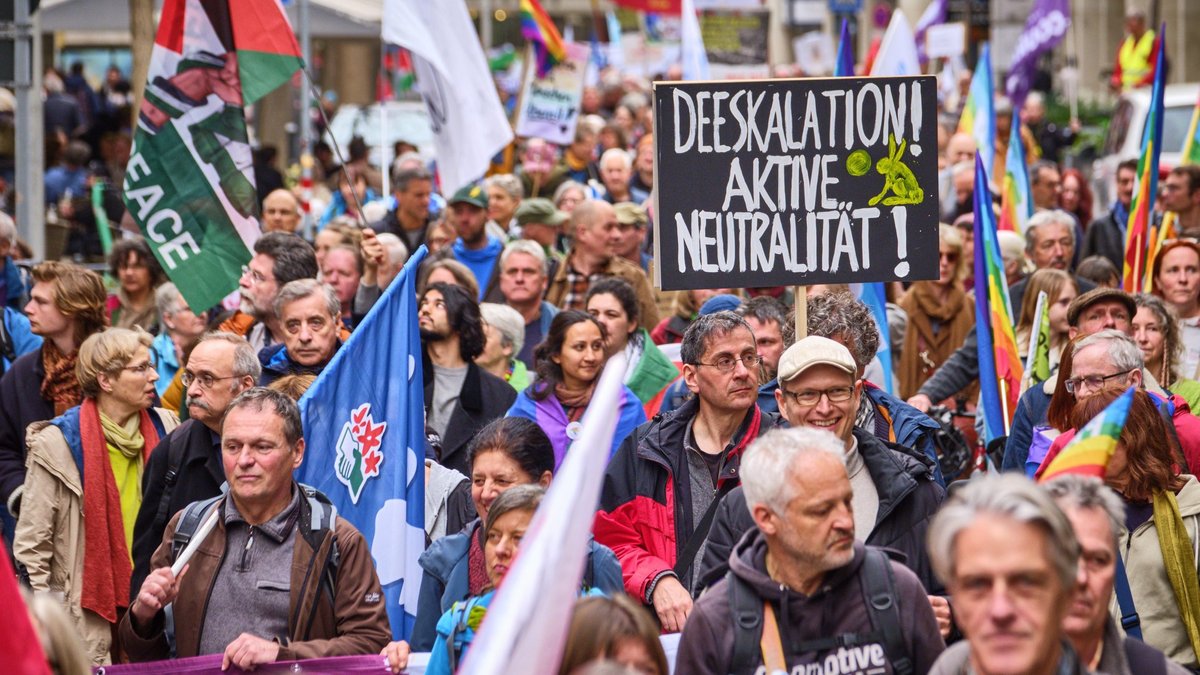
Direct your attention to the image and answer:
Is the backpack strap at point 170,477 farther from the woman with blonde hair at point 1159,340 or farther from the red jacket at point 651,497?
the woman with blonde hair at point 1159,340

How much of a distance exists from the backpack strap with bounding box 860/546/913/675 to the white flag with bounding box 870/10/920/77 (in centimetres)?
852

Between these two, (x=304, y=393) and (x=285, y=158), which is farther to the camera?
(x=285, y=158)

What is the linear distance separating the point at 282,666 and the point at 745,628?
1605mm

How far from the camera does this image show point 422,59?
11.7m

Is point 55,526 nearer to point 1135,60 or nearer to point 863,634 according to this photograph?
point 863,634

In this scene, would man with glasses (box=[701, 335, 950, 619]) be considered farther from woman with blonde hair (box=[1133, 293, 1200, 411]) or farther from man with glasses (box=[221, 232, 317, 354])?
man with glasses (box=[221, 232, 317, 354])

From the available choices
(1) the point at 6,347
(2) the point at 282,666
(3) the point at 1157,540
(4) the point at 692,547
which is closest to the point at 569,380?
(4) the point at 692,547

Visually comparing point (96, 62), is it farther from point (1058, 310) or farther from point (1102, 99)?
point (1058, 310)

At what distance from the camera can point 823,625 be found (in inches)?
161

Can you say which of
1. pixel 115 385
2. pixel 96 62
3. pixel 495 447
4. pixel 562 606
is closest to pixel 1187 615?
pixel 495 447

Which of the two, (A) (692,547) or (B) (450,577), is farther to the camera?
(A) (692,547)

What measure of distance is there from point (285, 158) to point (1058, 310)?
18122 millimetres

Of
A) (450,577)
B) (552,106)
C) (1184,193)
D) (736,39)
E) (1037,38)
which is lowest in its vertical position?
(450,577)

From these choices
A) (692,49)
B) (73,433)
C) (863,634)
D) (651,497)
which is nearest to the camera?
(863,634)
